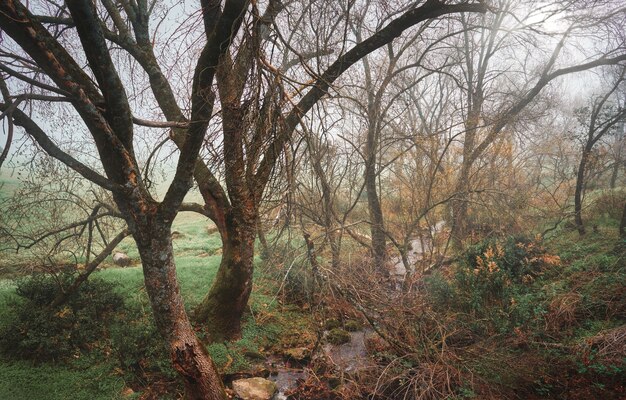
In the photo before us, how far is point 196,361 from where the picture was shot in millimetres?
4547

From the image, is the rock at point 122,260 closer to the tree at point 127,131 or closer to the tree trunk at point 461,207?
the tree at point 127,131

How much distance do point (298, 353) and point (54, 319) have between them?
4.61 metres

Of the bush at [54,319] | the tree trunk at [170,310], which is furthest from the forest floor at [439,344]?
the tree trunk at [170,310]

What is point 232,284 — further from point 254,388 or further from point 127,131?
point 127,131

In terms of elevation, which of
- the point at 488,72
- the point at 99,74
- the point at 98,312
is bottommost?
the point at 98,312

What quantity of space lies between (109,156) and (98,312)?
168 inches

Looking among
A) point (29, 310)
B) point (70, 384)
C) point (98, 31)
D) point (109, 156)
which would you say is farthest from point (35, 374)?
point (98, 31)

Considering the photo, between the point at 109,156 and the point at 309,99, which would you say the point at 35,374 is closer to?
the point at 109,156

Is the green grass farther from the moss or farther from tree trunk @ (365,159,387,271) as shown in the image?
tree trunk @ (365,159,387,271)

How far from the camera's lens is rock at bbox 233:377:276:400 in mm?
5328

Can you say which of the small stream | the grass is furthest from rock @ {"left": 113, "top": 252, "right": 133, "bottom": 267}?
the small stream

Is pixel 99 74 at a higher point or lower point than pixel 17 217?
higher

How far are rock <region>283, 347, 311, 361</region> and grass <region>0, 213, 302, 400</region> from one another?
1.76ft

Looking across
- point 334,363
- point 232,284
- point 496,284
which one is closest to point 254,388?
point 334,363
